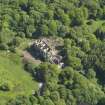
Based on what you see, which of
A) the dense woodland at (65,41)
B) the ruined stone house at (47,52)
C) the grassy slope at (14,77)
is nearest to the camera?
the dense woodland at (65,41)


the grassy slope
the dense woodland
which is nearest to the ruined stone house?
the dense woodland

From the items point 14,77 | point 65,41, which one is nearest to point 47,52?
point 65,41

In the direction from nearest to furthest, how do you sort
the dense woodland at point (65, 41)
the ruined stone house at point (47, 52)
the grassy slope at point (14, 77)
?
the dense woodland at point (65, 41) → the grassy slope at point (14, 77) → the ruined stone house at point (47, 52)

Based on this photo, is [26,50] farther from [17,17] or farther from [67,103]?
[67,103]

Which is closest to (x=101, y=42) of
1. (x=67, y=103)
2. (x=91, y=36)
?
(x=91, y=36)

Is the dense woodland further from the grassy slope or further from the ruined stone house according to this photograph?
the ruined stone house

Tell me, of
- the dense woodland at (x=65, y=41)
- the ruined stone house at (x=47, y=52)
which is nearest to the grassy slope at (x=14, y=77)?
the dense woodland at (x=65, y=41)

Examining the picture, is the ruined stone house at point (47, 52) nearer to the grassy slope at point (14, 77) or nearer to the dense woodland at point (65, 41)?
the dense woodland at point (65, 41)
